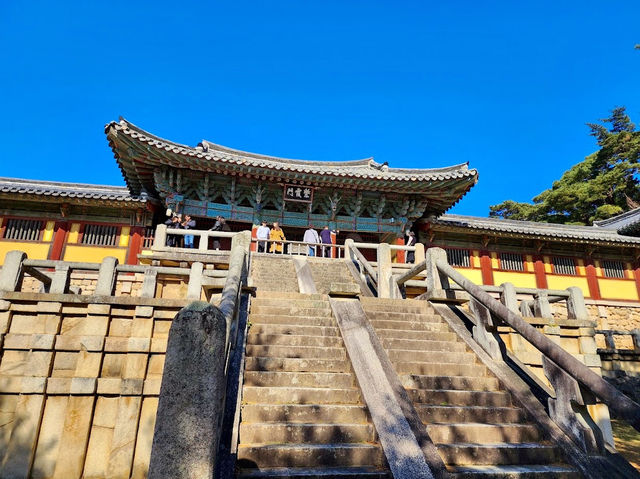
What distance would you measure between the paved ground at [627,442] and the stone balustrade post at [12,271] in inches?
428

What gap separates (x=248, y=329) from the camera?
557cm

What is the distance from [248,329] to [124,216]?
1098cm

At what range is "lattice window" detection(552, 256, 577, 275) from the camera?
16.9 metres

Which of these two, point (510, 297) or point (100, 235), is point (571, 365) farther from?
point (100, 235)

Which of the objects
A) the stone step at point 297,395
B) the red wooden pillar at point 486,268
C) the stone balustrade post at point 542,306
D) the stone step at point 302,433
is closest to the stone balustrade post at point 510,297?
the stone balustrade post at point 542,306

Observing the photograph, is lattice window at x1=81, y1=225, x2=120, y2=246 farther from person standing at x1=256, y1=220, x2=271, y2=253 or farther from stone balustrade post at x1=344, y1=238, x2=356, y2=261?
stone balustrade post at x1=344, y1=238, x2=356, y2=261

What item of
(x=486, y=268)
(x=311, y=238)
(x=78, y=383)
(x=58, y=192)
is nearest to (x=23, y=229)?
(x=58, y=192)

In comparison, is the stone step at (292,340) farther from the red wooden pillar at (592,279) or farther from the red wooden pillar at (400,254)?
the red wooden pillar at (592,279)

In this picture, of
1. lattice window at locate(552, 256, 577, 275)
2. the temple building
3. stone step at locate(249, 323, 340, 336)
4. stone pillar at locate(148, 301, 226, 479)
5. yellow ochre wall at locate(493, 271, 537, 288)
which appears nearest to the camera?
stone pillar at locate(148, 301, 226, 479)

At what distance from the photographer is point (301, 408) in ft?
13.5

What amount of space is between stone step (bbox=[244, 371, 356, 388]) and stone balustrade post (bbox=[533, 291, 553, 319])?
423cm

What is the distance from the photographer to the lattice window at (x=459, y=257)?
1641cm

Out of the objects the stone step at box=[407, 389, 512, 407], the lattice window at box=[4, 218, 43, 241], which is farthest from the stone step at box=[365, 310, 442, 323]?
the lattice window at box=[4, 218, 43, 241]

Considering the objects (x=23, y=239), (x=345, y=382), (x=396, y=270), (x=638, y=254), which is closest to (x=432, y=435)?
(x=345, y=382)
